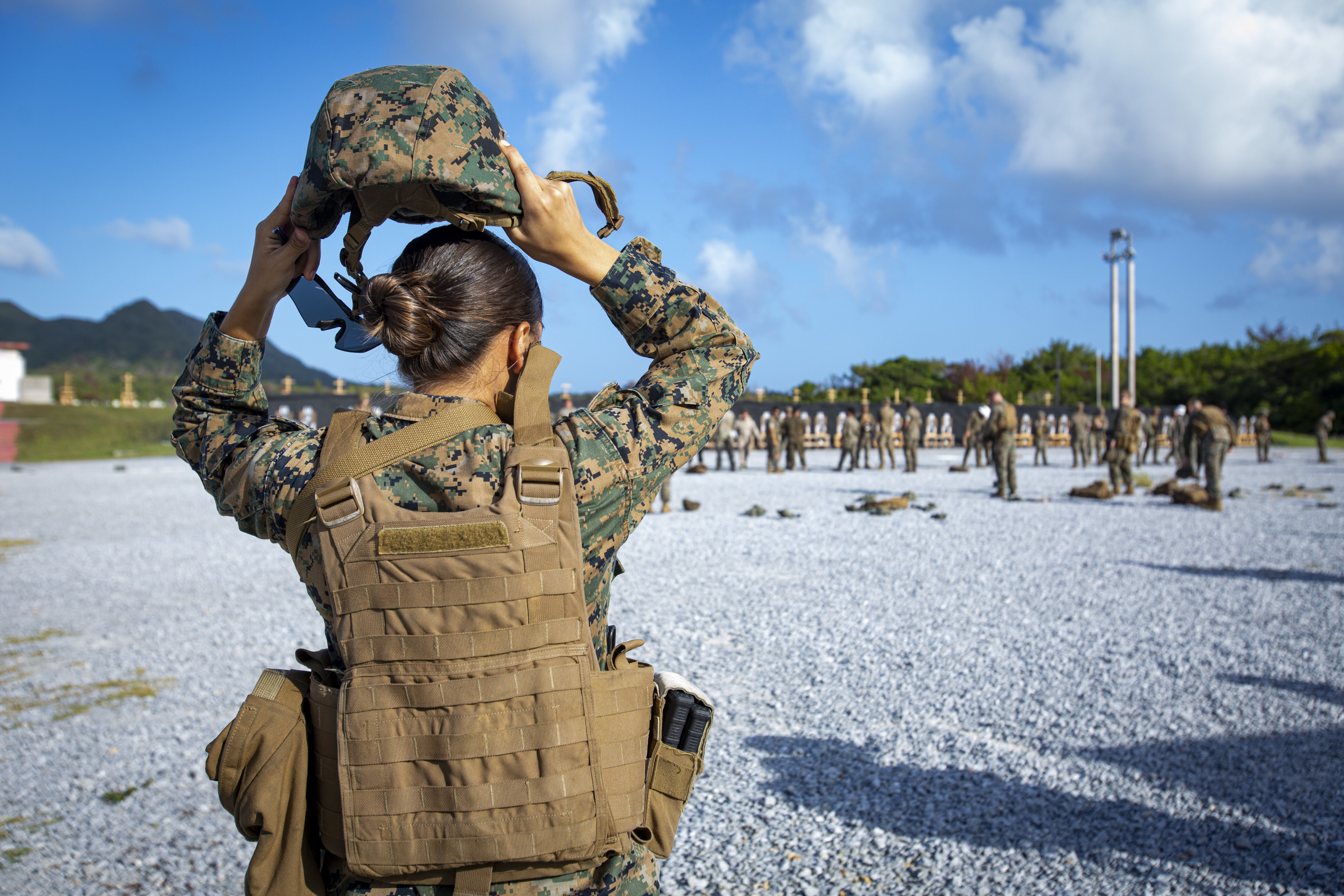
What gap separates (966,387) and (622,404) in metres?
54.5

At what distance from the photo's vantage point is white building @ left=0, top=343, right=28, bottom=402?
41.7 meters

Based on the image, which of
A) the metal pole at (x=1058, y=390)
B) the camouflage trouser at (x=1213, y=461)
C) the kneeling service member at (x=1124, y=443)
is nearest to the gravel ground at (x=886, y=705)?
the camouflage trouser at (x=1213, y=461)

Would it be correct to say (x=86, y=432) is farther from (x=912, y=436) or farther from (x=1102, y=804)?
(x=1102, y=804)

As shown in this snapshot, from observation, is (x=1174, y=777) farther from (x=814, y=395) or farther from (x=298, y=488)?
(x=814, y=395)

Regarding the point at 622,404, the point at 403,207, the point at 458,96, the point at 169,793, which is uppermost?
the point at 458,96

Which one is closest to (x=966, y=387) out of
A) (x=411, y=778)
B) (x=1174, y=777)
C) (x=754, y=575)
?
(x=754, y=575)

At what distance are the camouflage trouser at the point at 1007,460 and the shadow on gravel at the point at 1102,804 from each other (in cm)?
1060

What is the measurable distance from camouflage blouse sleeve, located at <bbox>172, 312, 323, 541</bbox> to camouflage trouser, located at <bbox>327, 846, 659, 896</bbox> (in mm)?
581

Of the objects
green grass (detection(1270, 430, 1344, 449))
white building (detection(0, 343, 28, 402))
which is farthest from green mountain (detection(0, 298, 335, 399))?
green grass (detection(1270, 430, 1344, 449))

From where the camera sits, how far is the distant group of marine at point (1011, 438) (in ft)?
45.3

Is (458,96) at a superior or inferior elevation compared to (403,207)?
superior

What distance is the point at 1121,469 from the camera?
14.9 metres

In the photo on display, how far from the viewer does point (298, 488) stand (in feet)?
4.16

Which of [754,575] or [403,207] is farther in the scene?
[754,575]
